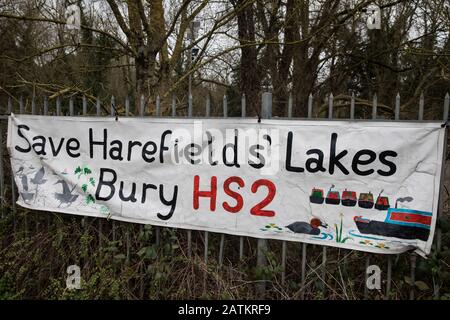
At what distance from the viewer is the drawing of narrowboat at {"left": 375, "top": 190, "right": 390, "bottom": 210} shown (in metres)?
2.52

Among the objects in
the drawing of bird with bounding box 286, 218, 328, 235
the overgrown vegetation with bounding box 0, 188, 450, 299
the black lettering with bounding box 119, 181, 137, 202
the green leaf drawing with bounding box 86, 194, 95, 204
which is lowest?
the overgrown vegetation with bounding box 0, 188, 450, 299

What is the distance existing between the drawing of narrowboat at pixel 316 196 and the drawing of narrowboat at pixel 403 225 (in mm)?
371

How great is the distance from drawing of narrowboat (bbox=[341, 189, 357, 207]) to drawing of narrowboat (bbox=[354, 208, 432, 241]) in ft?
0.55

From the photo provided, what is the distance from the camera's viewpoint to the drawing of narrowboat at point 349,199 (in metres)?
2.59

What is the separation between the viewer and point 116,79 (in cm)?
1458

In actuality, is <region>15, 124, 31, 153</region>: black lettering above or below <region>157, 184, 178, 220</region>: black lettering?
above

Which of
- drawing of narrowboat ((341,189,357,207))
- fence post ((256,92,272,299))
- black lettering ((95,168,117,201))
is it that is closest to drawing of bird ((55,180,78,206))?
black lettering ((95,168,117,201))

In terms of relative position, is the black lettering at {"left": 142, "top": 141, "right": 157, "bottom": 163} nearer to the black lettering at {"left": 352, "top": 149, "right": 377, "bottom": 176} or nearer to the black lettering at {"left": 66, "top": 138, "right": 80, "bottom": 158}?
the black lettering at {"left": 66, "top": 138, "right": 80, "bottom": 158}

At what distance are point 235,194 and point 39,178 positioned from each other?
2.11 meters

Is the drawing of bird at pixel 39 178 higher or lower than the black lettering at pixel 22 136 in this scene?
lower

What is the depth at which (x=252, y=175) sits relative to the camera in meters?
2.81

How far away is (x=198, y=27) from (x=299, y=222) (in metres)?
4.81

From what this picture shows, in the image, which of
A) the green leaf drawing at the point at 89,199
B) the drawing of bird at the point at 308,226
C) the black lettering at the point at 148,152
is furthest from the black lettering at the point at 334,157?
the green leaf drawing at the point at 89,199

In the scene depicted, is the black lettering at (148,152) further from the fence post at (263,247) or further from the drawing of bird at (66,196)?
the fence post at (263,247)
